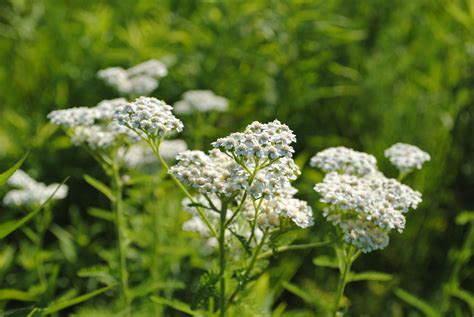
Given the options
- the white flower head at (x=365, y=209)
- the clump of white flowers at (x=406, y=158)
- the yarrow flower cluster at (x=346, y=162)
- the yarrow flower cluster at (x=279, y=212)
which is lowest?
the yarrow flower cluster at (x=279, y=212)

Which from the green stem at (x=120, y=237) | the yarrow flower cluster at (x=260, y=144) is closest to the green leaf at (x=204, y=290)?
the yarrow flower cluster at (x=260, y=144)

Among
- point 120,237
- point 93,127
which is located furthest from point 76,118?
point 120,237

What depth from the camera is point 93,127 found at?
3084 millimetres

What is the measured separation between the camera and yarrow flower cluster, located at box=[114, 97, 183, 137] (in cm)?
231

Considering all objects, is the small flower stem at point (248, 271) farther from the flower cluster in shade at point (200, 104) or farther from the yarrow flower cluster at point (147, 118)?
the flower cluster in shade at point (200, 104)

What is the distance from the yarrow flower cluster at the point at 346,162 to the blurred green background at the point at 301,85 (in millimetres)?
1807

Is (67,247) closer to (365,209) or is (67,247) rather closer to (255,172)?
(255,172)

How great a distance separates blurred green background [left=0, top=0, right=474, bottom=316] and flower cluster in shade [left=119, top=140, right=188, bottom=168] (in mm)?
1111

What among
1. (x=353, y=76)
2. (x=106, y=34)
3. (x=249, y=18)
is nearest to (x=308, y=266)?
(x=353, y=76)

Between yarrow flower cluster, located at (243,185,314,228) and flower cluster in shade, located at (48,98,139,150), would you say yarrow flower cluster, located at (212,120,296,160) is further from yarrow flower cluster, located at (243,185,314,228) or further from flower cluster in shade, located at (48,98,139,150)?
flower cluster in shade, located at (48,98,139,150)

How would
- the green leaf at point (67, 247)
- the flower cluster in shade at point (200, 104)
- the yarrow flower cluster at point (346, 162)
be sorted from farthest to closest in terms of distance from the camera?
the green leaf at point (67, 247), the flower cluster in shade at point (200, 104), the yarrow flower cluster at point (346, 162)

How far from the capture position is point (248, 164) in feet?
7.54

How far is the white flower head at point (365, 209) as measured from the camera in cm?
234

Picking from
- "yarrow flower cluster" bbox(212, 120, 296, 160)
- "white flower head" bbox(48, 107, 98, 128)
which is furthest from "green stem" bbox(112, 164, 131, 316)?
"yarrow flower cluster" bbox(212, 120, 296, 160)
